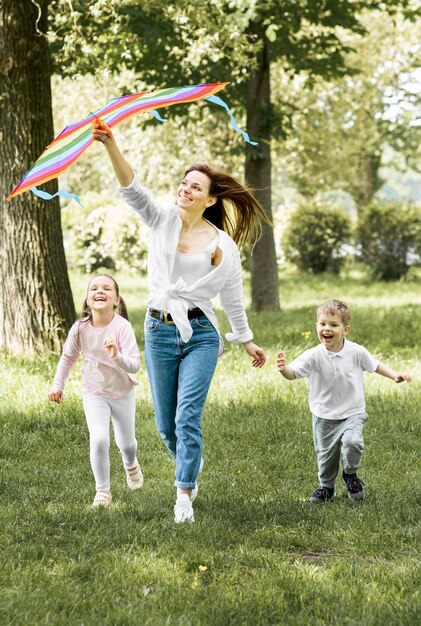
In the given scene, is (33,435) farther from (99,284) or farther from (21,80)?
(21,80)

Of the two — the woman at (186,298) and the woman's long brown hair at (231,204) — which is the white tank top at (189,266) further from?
the woman's long brown hair at (231,204)

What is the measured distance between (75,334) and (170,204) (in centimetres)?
105

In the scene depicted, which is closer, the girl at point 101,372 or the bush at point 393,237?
the girl at point 101,372

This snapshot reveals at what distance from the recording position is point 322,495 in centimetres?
601

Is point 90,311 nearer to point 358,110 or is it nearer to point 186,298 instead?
point 186,298

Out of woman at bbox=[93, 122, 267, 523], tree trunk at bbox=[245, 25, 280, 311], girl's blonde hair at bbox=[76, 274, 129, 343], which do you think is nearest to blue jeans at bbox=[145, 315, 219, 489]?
→ woman at bbox=[93, 122, 267, 523]

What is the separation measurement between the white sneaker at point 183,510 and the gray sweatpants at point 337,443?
3.33 feet

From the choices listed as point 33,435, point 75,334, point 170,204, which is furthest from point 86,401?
point 33,435

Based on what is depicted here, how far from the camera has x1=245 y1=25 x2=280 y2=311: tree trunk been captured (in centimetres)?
1573

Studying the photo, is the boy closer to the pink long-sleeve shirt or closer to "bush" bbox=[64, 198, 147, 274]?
the pink long-sleeve shirt

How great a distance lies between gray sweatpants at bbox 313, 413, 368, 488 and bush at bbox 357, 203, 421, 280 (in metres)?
18.9

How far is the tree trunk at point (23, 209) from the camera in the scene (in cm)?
Result: 1043

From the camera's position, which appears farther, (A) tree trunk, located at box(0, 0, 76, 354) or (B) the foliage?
(B) the foliage

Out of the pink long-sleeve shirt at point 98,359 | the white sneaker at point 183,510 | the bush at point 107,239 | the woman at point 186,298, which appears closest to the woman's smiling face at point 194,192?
the woman at point 186,298
